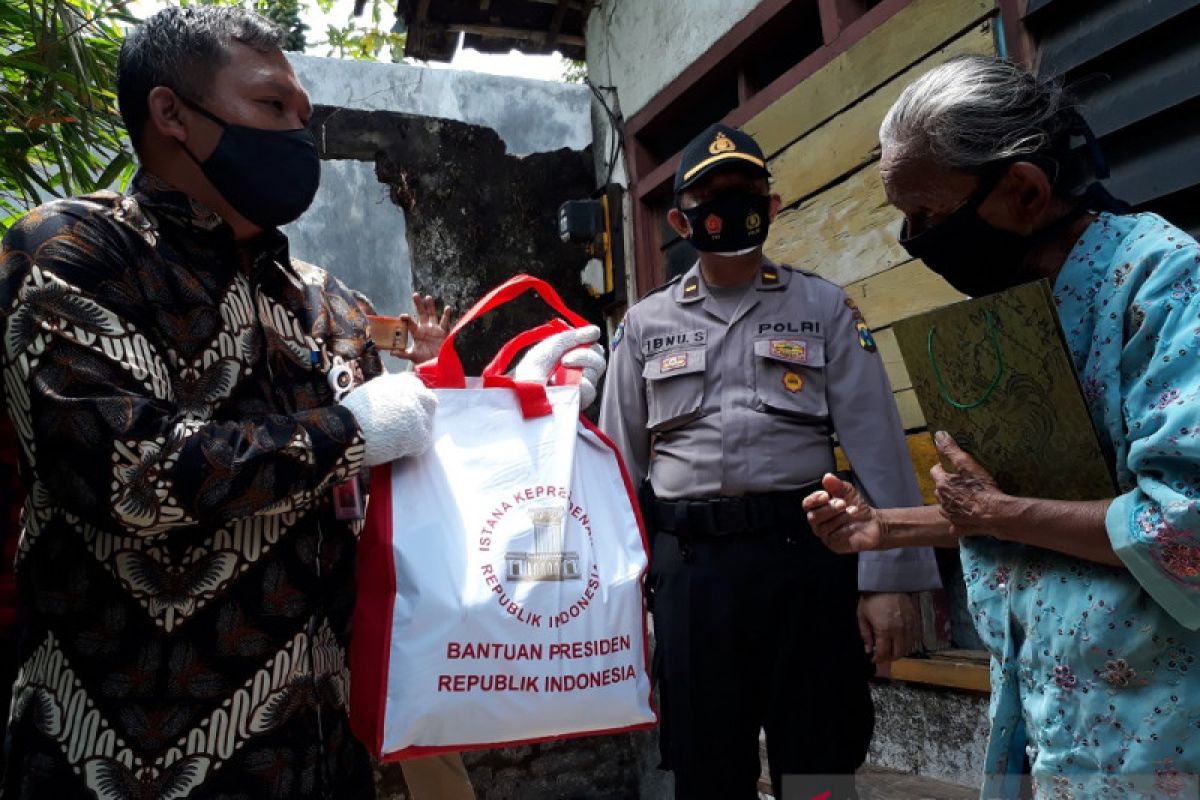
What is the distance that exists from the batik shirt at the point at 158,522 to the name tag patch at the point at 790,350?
1.25 metres

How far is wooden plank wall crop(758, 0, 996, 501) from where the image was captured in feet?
10.1

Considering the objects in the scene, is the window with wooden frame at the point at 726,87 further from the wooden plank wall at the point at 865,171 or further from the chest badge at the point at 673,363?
the chest badge at the point at 673,363

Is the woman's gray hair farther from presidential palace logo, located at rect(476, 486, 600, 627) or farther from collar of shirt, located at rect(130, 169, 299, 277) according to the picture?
collar of shirt, located at rect(130, 169, 299, 277)

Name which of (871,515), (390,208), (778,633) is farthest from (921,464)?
(390,208)

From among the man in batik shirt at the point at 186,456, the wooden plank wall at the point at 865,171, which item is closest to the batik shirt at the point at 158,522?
the man in batik shirt at the point at 186,456

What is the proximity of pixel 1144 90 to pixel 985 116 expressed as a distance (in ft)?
4.55

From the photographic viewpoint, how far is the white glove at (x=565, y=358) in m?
1.91

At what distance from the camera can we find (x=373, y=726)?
60.5 inches

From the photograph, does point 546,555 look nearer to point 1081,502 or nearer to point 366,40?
point 1081,502

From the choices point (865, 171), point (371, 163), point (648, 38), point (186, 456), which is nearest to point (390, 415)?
point (186, 456)

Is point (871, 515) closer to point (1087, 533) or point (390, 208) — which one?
point (1087, 533)

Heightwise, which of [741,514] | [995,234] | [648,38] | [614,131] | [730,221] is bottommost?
[741,514]

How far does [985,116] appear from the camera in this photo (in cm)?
137

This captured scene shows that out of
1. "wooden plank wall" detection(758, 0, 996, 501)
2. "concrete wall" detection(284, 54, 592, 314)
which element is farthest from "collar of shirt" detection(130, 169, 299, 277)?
"concrete wall" detection(284, 54, 592, 314)
